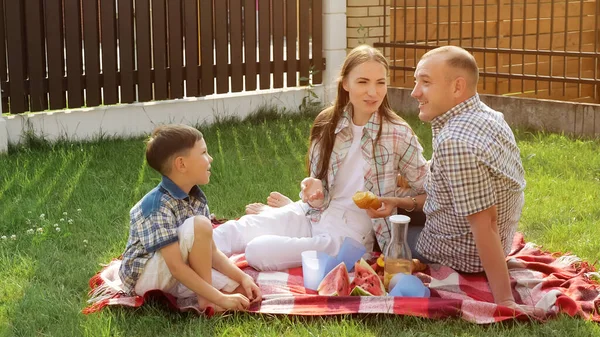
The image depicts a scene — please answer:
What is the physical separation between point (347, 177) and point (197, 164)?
1038 millimetres

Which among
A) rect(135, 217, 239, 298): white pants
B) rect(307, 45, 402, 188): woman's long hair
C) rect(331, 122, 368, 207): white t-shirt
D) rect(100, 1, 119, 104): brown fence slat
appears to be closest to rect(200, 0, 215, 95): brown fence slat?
rect(100, 1, 119, 104): brown fence slat

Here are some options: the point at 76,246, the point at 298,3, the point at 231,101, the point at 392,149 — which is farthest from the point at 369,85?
the point at 298,3

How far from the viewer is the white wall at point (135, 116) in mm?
8109

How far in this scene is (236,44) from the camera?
959 centimetres

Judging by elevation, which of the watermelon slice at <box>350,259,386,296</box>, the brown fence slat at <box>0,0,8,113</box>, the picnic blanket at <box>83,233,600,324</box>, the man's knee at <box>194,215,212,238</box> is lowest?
the picnic blanket at <box>83,233,600,324</box>

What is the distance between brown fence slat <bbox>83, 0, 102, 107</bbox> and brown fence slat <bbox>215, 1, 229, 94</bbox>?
1.29 m

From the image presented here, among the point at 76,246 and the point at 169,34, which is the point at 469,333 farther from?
the point at 169,34

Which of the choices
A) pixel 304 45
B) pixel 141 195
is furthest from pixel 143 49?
pixel 141 195

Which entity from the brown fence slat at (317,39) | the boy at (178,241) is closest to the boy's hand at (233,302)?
the boy at (178,241)

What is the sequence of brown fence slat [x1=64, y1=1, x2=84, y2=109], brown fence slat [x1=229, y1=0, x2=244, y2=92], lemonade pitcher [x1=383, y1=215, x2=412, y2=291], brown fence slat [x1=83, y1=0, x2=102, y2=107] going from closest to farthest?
1. lemonade pitcher [x1=383, y1=215, x2=412, y2=291]
2. brown fence slat [x1=64, y1=1, x2=84, y2=109]
3. brown fence slat [x1=83, y1=0, x2=102, y2=107]
4. brown fence slat [x1=229, y1=0, x2=244, y2=92]

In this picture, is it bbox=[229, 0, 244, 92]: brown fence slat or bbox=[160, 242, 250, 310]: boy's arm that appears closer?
bbox=[160, 242, 250, 310]: boy's arm

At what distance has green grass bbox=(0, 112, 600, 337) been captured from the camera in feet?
13.2

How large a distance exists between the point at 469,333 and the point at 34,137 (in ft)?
16.8

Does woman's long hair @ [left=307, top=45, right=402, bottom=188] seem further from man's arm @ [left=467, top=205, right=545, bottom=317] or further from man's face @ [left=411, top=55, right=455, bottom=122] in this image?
man's arm @ [left=467, top=205, right=545, bottom=317]
